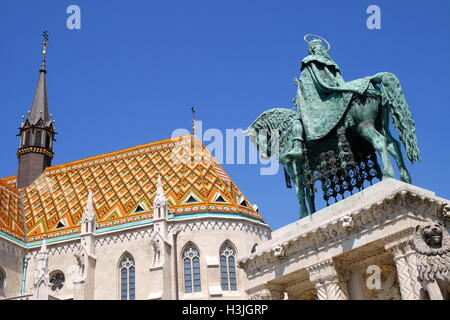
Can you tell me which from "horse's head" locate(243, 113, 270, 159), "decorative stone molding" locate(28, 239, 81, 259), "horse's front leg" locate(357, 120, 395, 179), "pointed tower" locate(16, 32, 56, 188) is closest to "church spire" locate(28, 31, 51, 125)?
"pointed tower" locate(16, 32, 56, 188)

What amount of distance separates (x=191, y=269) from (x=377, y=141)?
66.2 feet

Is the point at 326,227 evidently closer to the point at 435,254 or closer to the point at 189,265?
the point at 435,254

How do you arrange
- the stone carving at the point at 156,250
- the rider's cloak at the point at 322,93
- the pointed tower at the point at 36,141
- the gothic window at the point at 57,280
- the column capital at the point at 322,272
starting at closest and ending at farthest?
the column capital at the point at 322,272 → the rider's cloak at the point at 322,93 → the stone carving at the point at 156,250 → the gothic window at the point at 57,280 → the pointed tower at the point at 36,141

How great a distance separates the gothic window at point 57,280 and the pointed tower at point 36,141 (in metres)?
10.4

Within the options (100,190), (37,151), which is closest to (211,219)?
(100,190)

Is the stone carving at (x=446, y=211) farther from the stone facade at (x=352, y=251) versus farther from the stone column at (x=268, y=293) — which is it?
the stone column at (x=268, y=293)

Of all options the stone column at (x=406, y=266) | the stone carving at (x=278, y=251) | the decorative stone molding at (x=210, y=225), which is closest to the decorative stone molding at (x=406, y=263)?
the stone column at (x=406, y=266)

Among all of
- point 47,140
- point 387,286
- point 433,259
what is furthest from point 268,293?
point 47,140

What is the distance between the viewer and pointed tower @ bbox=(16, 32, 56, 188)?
42.1 metres

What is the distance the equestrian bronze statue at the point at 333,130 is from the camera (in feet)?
40.1

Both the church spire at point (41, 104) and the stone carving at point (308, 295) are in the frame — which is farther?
the church spire at point (41, 104)

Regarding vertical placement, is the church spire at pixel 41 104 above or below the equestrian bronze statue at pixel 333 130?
above

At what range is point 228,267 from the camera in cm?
3075

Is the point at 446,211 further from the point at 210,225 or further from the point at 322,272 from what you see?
the point at 210,225
